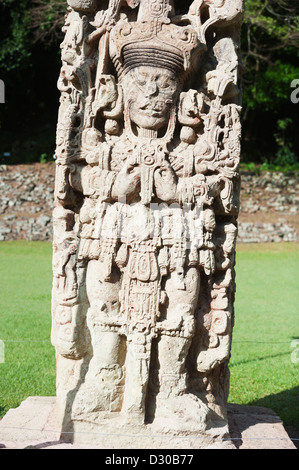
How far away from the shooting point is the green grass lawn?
18.9ft

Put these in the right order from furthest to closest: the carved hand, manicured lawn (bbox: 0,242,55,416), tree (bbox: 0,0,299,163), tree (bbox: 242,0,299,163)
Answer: tree (bbox: 0,0,299,163) < tree (bbox: 242,0,299,163) < manicured lawn (bbox: 0,242,55,416) < the carved hand

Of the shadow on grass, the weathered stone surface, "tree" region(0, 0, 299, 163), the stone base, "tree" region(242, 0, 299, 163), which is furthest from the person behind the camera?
"tree" region(0, 0, 299, 163)

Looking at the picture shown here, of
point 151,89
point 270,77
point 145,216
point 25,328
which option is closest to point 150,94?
point 151,89

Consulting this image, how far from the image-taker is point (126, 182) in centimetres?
359

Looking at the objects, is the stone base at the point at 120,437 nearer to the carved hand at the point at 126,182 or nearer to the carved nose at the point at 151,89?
the carved hand at the point at 126,182

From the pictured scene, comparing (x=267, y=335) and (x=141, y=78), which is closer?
(x=141, y=78)

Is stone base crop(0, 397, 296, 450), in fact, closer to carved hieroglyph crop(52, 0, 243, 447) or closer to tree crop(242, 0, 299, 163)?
carved hieroglyph crop(52, 0, 243, 447)

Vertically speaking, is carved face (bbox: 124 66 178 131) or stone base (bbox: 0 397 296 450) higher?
carved face (bbox: 124 66 178 131)

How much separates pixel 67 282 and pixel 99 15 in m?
1.81

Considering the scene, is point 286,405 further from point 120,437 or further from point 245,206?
point 245,206

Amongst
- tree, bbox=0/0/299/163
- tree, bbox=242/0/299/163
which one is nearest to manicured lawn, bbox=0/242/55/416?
tree, bbox=0/0/299/163

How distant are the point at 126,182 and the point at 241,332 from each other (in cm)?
503
